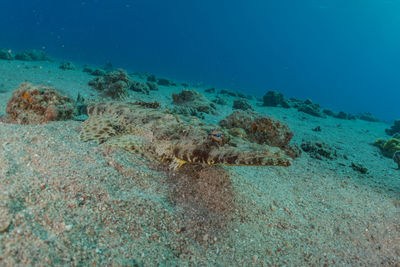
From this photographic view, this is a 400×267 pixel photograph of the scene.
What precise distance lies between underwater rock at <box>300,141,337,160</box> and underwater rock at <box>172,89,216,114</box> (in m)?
5.01

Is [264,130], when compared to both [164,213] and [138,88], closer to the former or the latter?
[164,213]

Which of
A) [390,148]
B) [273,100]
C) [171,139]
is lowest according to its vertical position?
[171,139]

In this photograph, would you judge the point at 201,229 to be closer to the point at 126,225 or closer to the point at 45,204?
the point at 126,225

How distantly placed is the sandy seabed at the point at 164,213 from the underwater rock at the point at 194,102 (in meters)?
6.44

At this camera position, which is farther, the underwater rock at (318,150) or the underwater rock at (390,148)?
the underwater rock at (390,148)

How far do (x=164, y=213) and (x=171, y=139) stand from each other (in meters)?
1.45

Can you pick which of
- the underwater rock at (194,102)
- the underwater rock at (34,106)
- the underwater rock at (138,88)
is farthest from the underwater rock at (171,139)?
the underwater rock at (138,88)

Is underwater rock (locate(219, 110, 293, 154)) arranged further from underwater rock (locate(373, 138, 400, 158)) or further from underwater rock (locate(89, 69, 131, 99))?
underwater rock (locate(89, 69, 131, 99))

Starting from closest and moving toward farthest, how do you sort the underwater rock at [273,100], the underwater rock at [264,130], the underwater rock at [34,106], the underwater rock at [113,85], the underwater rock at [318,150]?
the underwater rock at [34,106] < the underwater rock at [264,130] < the underwater rock at [318,150] < the underwater rock at [113,85] < the underwater rock at [273,100]

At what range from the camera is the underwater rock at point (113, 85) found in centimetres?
1055

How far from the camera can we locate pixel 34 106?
534 cm


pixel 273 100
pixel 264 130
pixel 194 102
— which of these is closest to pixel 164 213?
pixel 264 130

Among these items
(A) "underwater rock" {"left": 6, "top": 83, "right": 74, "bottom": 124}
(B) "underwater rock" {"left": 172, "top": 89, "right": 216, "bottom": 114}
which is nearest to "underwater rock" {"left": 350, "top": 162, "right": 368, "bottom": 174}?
(B) "underwater rock" {"left": 172, "top": 89, "right": 216, "bottom": 114}

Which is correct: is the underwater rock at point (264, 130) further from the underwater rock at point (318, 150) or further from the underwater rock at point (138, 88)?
the underwater rock at point (138, 88)
